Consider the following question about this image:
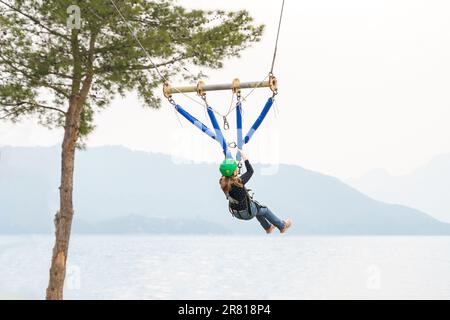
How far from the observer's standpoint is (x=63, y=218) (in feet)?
49.8

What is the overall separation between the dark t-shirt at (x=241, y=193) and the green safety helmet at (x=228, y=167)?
0.22m

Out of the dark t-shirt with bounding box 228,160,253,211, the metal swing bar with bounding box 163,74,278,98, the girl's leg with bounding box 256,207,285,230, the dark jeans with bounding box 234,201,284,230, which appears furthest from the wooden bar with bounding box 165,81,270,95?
the girl's leg with bounding box 256,207,285,230

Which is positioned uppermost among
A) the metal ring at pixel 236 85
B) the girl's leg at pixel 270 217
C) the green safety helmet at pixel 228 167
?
the metal ring at pixel 236 85

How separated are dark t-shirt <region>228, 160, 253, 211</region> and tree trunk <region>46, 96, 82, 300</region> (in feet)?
20.6

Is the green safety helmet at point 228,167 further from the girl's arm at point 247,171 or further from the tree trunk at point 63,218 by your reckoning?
the tree trunk at point 63,218

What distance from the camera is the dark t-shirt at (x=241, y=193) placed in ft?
32.1

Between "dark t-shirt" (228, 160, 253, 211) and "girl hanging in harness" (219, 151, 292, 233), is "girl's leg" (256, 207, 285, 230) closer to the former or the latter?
"girl hanging in harness" (219, 151, 292, 233)

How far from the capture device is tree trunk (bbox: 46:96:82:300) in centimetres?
1516

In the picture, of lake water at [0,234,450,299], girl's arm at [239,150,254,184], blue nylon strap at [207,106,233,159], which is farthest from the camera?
lake water at [0,234,450,299]

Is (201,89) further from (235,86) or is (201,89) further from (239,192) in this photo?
(239,192)

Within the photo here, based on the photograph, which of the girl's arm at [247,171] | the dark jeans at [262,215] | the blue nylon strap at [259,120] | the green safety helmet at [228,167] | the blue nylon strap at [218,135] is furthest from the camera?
the dark jeans at [262,215]

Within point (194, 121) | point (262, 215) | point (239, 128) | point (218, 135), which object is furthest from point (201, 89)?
point (262, 215)

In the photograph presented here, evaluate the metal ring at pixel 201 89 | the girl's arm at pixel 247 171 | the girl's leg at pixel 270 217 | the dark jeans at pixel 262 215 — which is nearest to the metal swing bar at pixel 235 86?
the metal ring at pixel 201 89
